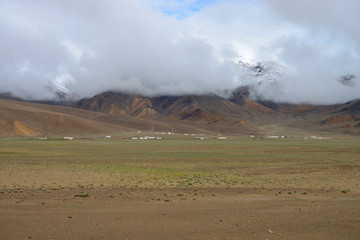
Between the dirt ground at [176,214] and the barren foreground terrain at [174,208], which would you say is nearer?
the dirt ground at [176,214]

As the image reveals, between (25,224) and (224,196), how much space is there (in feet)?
38.8

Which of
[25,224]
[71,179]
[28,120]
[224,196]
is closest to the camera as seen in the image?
[25,224]

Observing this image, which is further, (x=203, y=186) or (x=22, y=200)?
(x=203, y=186)

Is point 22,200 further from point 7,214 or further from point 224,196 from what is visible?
point 224,196

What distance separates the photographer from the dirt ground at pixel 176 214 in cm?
1338

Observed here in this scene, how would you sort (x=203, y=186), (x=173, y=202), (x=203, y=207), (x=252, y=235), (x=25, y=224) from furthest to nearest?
(x=203, y=186), (x=173, y=202), (x=203, y=207), (x=25, y=224), (x=252, y=235)

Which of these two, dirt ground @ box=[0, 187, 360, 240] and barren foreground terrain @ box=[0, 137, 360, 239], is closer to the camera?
dirt ground @ box=[0, 187, 360, 240]

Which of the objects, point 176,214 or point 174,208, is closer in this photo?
point 176,214

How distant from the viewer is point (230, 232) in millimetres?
13625

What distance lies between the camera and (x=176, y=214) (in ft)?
54.4

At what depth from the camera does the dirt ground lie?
1338 centimetres

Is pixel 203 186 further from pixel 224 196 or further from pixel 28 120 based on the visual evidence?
pixel 28 120

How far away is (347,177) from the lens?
33.1 metres

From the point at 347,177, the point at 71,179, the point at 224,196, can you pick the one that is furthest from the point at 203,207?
the point at 347,177
